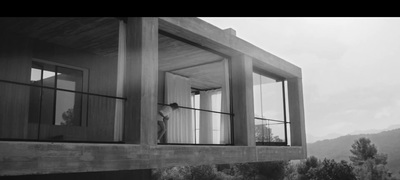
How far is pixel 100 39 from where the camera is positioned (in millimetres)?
8828

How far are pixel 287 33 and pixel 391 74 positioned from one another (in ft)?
116

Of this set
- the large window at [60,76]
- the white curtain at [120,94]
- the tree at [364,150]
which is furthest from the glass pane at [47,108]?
the tree at [364,150]

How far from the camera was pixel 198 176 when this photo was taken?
28.2m

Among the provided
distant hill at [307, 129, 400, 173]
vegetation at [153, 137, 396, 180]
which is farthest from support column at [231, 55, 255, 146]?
distant hill at [307, 129, 400, 173]

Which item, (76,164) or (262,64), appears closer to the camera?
(76,164)

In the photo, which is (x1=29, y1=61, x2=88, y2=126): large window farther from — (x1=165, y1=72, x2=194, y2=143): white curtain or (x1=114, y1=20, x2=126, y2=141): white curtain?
(x1=165, y1=72, x2=194, y2=143): white curtain

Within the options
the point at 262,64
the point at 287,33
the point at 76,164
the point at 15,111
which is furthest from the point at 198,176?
the point at 287,33

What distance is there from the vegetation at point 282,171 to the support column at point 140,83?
22.4 metres

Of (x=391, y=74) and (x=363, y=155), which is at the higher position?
(x=391, y=74)

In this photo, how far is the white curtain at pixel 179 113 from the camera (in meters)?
12.0

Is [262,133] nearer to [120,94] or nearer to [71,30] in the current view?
[120,94]

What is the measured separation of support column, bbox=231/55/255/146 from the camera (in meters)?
9.55

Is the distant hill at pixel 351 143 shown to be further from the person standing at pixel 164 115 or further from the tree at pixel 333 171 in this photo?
the person standing at pixel 164 115

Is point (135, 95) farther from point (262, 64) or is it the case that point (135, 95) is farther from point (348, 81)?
point (348, 81)
